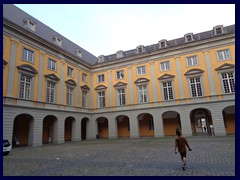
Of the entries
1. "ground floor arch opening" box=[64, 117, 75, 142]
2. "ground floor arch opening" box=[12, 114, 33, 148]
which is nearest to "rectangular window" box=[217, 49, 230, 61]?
"ground floor arch opening" box=[64, 117, 75, 142]

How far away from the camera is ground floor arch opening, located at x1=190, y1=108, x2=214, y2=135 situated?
1054 inches

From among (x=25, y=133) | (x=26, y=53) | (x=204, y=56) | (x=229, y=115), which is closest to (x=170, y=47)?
(x=204, y=56)

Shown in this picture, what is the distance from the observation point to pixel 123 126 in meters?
31.8

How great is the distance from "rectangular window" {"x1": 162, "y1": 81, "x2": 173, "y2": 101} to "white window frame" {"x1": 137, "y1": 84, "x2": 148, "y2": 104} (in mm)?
2753

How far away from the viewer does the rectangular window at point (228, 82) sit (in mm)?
23391

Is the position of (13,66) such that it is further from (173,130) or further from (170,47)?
(173,130)

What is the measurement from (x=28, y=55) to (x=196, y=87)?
2200cm

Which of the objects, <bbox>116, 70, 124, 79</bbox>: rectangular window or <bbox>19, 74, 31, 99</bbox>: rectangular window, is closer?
<bbox>19, 74, 31, 99</bbox>: rectangular window

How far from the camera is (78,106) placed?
91.7 ft

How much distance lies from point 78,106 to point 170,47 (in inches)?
651

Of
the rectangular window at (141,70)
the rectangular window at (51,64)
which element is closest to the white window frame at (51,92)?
the rectangular window at (51,64)

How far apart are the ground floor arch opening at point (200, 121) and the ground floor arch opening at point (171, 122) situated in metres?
2.06

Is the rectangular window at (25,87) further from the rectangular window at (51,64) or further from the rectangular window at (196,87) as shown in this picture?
the rectangular window at (196,87)

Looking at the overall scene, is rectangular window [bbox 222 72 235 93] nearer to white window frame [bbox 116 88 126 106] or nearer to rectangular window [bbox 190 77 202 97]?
rectangular window [bbox 190 77 202 97]
